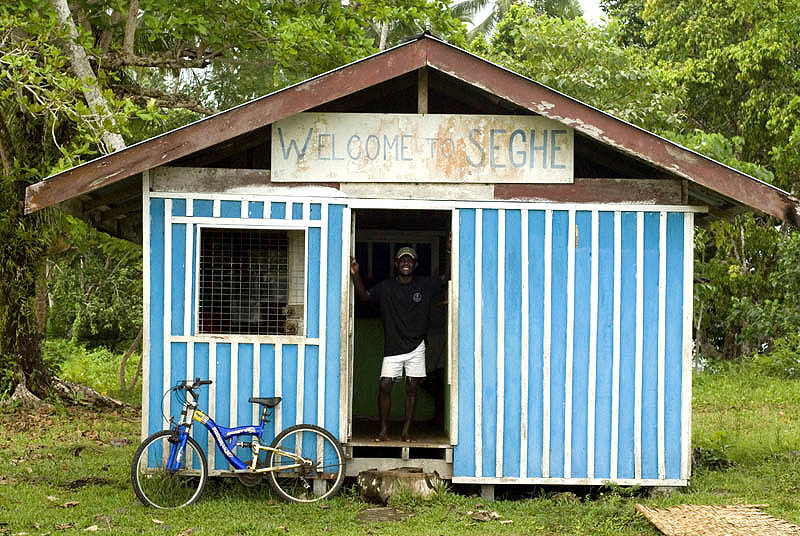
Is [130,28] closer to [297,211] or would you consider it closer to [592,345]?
[297,211]

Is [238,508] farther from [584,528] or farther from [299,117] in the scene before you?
[299,117]

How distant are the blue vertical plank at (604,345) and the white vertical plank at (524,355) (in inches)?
23.4

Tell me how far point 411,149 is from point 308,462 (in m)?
2.78

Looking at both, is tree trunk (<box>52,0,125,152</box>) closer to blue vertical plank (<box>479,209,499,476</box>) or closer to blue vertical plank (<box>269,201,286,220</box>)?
blue vertical plank (<box>269,201,286,220</box>)

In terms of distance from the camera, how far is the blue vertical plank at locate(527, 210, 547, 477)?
8.59 meters

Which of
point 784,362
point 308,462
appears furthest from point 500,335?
point 784,362

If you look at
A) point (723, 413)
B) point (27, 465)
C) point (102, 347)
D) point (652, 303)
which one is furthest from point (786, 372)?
point (102, 347)

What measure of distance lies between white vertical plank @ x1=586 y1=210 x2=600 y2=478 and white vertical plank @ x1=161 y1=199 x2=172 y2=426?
11.7 feet

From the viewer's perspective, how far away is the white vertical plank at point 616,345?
338 inches

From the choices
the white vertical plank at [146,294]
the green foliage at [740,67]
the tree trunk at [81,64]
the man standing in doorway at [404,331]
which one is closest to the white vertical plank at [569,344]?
the man standing in doorway at [404,331]

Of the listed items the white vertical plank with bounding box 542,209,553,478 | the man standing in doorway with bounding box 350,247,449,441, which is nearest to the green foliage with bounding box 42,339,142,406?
the man standing in doorway with bounding box 350,247,449,441

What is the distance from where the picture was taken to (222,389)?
28.0ft

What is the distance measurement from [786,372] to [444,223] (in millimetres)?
10055

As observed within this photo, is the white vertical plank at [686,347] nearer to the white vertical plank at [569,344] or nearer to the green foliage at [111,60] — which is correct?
the white vertical plank at [569,344]
